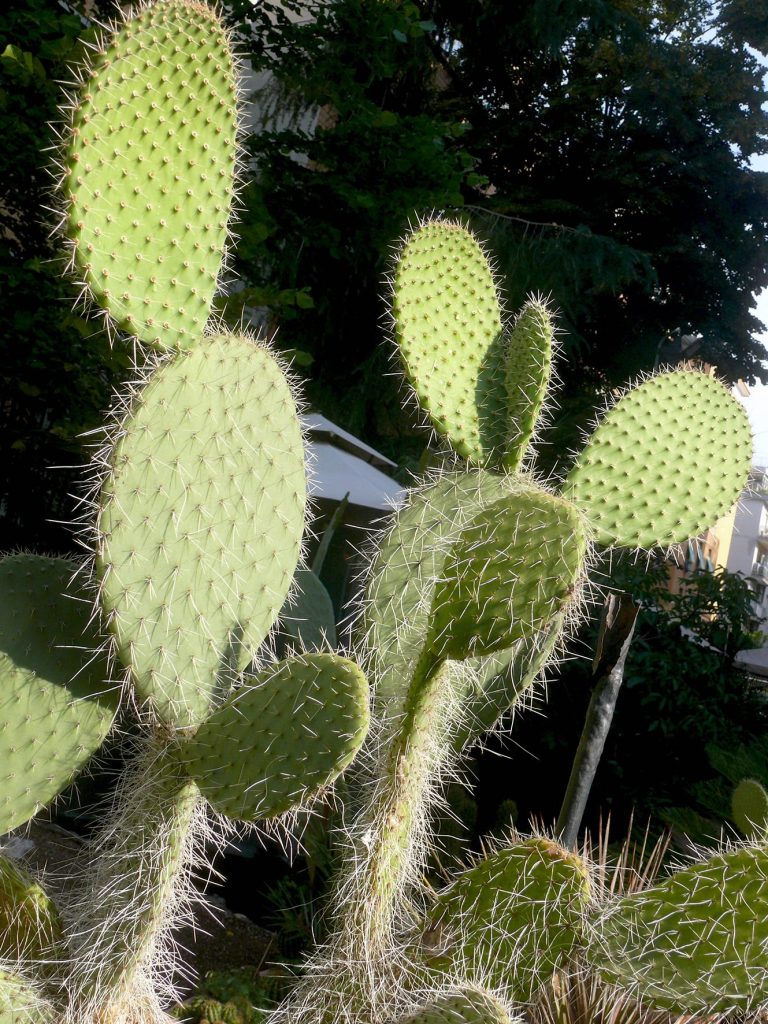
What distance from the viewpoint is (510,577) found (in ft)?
4.01

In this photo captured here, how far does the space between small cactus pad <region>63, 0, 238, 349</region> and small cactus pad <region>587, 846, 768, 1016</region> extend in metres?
1.12

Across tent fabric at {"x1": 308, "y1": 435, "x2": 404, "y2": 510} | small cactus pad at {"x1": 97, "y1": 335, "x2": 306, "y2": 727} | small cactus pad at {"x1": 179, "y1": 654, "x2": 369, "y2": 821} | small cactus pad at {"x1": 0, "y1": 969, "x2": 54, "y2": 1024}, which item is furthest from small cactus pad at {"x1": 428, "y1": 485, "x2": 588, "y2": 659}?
tent fabric at {"x1": 308, "y1": 435, "x2": 404, "y2": 510}

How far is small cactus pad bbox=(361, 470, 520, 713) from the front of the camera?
5.45 ft

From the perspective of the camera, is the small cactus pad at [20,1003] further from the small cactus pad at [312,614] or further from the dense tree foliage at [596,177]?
the dense tree foliage at [596,177]

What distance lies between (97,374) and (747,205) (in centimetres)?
588

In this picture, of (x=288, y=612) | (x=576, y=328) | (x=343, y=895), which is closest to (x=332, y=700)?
(x=343, y=895)

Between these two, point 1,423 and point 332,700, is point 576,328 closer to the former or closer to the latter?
point 1,423

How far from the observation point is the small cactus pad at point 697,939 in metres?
1.18

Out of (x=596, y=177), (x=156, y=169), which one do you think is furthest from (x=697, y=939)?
(x=596, y=177)

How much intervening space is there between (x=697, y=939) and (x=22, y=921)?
1.08 metres

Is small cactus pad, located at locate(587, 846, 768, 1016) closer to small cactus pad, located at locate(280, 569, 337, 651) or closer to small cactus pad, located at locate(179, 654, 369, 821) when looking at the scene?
small cactus pad, located at locate(179, 654, 369, 821)

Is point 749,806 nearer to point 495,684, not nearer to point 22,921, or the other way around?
point 495,684

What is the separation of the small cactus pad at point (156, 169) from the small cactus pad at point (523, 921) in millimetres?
1080

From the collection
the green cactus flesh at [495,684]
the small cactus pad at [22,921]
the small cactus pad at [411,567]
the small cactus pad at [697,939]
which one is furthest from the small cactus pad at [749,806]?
the small cactus pad at [22,921]
